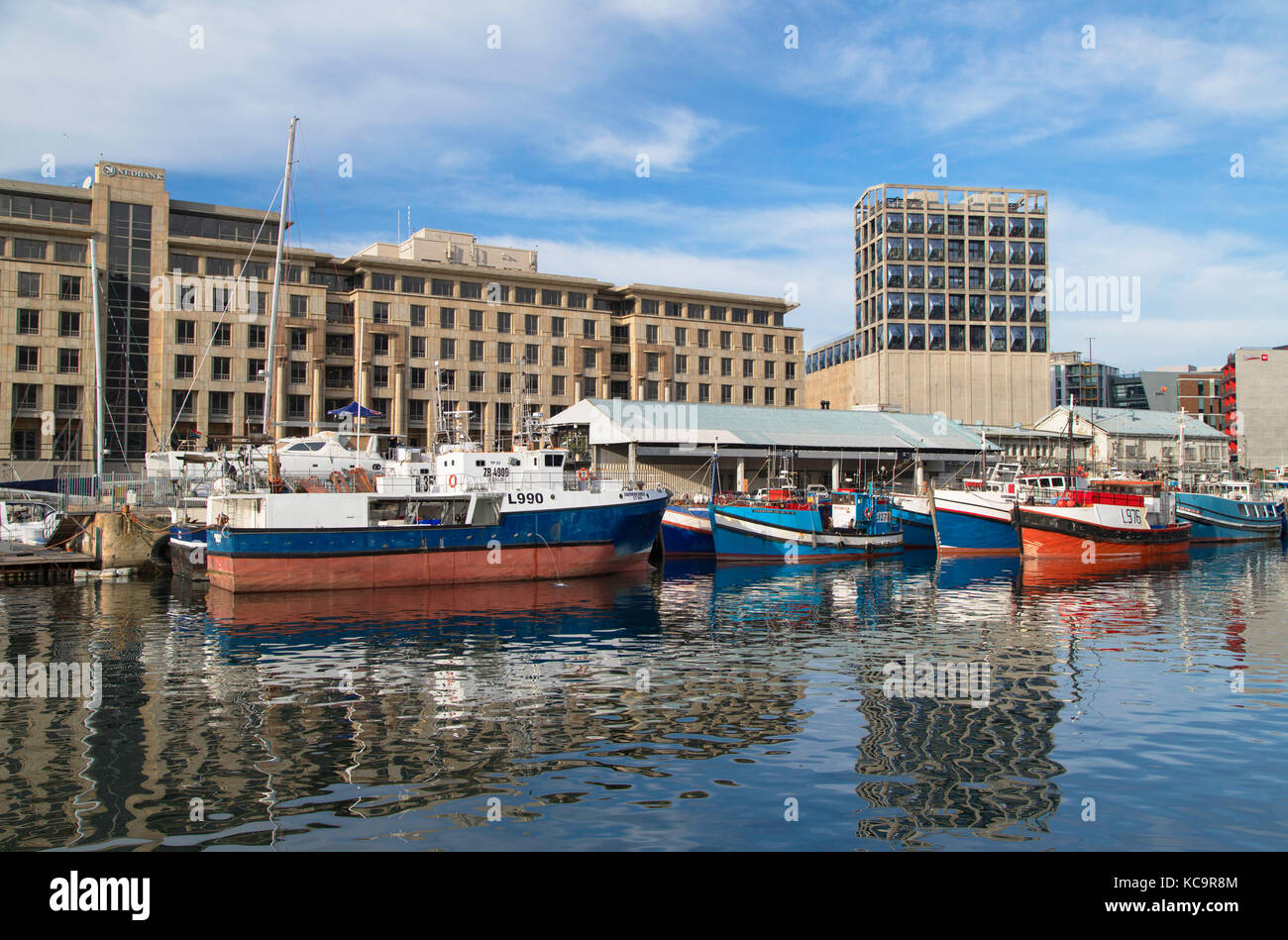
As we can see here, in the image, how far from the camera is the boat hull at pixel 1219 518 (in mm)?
66000

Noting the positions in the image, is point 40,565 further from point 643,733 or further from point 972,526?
point 972,526

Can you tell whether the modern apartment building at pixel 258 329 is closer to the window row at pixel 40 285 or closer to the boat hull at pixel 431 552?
the window row at pixel 40 285

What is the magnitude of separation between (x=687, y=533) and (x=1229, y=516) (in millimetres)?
43691

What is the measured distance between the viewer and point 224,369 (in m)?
76.8

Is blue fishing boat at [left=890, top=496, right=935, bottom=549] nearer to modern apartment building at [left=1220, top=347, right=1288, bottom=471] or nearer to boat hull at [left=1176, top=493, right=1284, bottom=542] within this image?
boat hull at [left=1176, top=493, right=1284, bottom=542]

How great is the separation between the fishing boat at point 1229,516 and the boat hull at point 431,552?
46.8 meters

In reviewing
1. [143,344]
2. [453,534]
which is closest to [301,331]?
[143,344]

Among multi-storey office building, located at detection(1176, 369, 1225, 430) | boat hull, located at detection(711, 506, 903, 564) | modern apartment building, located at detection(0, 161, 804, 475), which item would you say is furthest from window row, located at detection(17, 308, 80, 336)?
multi-storey office building, located at detection(1176, 369, 1225, 430)

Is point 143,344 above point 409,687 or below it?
above

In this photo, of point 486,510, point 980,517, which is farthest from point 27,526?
point 980,517

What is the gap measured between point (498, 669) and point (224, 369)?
66.2 metres

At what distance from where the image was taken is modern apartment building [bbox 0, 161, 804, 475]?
72.9 metres

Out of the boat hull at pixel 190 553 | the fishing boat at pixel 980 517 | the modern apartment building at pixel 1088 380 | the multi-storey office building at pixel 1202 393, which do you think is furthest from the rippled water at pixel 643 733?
the modern apartment building at pixel 1088 380
